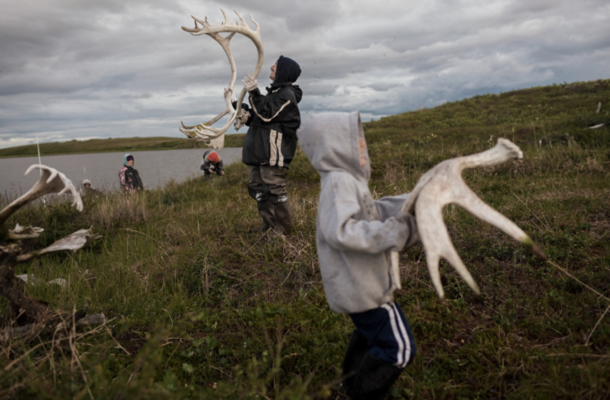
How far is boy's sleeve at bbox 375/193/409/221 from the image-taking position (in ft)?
7.67

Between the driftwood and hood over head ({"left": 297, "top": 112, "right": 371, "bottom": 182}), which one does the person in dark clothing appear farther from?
hood over head ({"left": 297, "top": 112, "right": 371, "bottom": 182})

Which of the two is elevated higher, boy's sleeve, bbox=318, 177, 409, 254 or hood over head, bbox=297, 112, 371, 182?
hood over head, bbox=297, 112, 371, 182

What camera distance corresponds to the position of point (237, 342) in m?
3.19

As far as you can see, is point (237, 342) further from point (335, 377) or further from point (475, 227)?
point (475, 227)

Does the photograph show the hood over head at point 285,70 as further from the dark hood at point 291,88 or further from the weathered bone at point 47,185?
the weathered bone at point 47,185

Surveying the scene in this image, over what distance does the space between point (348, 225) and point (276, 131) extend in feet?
11.3

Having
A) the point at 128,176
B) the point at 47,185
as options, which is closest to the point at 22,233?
the point at 47,185

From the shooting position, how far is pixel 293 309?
3.58 meters

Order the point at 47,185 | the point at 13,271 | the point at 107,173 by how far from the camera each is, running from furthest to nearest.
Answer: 1. the point at 107,173
2. the point at 13,271
3. the point at 47,185

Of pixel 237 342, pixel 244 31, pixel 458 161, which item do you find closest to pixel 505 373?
pixel 458 161

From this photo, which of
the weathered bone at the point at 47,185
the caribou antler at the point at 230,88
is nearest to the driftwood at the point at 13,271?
the weathered bone at the point at 47,185

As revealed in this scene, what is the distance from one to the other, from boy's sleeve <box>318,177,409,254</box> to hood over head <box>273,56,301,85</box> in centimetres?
352

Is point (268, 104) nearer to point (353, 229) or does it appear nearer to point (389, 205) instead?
point (389, 205)

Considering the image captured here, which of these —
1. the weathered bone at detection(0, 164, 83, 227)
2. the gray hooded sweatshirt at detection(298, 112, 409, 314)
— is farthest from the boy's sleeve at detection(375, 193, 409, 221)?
the weathered bone at detection(0, 164, 83, 227)
